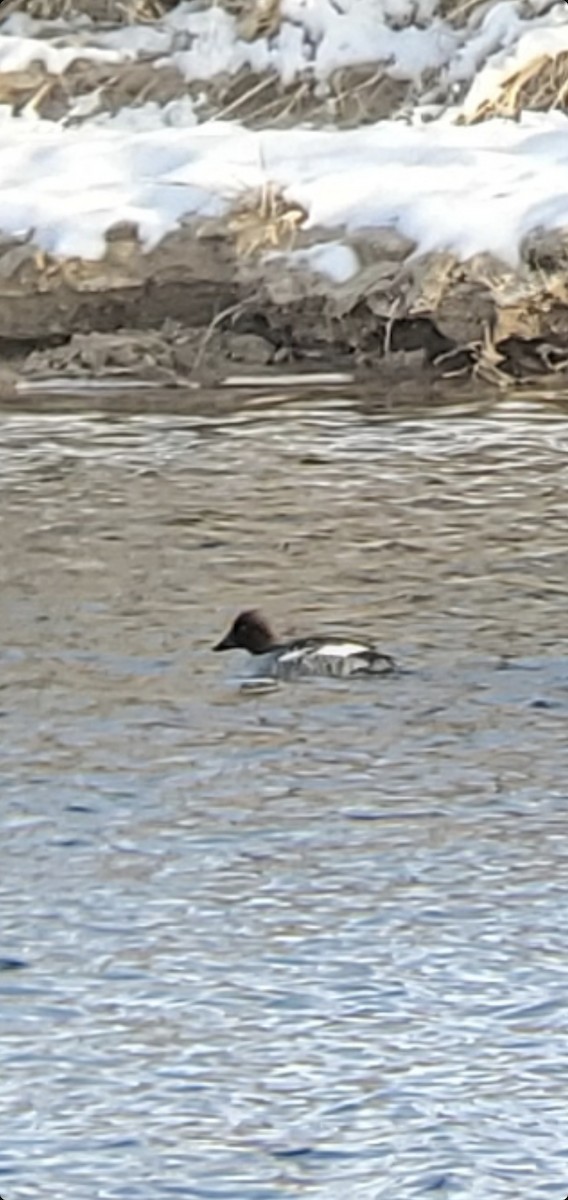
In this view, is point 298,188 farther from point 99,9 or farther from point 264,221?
point 99,9

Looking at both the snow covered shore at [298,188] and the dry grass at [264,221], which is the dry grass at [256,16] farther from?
the dry grass at [264,221]

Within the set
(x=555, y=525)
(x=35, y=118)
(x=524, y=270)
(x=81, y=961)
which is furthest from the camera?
(x=35, y=118)

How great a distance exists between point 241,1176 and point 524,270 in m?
7.61

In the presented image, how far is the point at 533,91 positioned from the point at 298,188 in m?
1.71

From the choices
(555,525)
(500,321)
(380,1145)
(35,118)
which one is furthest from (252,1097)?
(35,118)

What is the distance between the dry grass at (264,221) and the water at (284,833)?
8.05 feet

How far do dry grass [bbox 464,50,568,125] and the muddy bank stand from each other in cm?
179

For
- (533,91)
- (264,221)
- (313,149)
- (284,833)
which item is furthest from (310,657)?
(533,91)

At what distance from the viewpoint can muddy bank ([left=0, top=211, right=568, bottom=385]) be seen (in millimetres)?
11695

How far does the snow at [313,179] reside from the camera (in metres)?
12.3

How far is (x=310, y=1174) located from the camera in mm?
4629

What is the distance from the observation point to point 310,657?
24.3ft

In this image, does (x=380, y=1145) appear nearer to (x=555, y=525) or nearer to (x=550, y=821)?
(x=550, y=821)

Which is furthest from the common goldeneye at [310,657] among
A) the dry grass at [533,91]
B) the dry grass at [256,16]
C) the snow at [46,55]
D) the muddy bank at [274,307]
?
the dry grass at [256,16]
